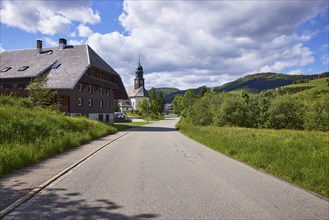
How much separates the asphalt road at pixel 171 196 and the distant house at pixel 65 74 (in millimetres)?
25226

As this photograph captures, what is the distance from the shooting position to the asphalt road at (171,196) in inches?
180

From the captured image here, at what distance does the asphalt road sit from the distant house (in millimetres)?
25226

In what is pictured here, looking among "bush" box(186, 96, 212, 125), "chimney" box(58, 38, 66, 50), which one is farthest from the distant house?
"bush" box(186, 96, 212, 125)

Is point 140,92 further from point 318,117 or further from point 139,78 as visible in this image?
point 318,117

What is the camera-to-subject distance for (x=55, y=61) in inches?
1422

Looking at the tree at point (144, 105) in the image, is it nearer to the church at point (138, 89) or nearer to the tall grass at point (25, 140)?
the church at point (138, 89)

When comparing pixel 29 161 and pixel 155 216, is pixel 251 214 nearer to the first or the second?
pixel 155 216

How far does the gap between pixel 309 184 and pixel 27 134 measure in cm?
1136

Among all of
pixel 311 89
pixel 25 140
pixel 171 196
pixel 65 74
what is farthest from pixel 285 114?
pixel 311 89

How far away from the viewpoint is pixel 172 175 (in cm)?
754

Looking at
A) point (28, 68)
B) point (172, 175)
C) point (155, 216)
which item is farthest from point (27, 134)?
point (28, 68)

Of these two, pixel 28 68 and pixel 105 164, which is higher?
pixel 28 68

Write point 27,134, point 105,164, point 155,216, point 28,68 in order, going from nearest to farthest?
point 155,216 < point 105,164 < point 27,134 < point 28,68

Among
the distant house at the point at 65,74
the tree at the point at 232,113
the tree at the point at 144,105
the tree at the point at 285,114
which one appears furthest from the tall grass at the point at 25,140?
the tree at the point at 144,105
